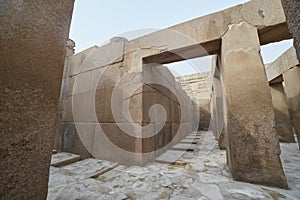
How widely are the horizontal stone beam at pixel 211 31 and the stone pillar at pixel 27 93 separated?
1647mm

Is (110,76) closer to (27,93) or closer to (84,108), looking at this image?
(84,108)

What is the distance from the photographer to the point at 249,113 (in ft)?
5.37

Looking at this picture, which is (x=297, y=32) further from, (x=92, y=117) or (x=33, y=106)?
(x=92, y=117)

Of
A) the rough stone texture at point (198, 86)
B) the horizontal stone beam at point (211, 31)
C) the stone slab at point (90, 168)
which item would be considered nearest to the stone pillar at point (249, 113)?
the horizontal stone beam at point (211, 31)

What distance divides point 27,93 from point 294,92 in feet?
16.9

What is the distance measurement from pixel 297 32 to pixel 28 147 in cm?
155

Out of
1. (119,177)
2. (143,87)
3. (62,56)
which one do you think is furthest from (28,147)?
(143,87)

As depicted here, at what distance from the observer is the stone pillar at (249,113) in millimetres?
1513

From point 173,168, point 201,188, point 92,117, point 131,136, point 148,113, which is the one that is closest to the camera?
point 201,188

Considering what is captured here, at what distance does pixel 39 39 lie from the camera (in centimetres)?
85

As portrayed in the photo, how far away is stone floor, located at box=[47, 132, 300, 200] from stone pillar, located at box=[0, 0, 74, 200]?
0.71 metres

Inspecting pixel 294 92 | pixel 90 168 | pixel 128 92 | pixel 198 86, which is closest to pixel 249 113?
pixel 128 92

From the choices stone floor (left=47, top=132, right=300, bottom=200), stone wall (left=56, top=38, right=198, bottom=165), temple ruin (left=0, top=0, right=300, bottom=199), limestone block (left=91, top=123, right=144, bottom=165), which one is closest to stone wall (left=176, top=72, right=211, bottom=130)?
temple ruin (left=0, top=0, right=300, bottom=199)

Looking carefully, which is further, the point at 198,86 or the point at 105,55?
the point at 198,86
